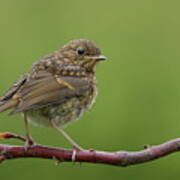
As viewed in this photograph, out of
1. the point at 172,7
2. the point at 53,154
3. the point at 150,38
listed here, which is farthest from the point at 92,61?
the point at 172,7

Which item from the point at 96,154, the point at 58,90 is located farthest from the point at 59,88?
the point at 96,154

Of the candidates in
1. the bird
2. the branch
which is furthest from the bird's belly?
the branch

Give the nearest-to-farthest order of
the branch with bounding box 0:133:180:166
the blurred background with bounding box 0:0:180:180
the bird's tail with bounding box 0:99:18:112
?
the branch with bounding box 0:133:180:166
the bird's tail with bounding box 0:99:18:112
the blurred background with bounding box 0:0:180:180

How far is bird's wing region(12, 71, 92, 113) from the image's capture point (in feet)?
14.4

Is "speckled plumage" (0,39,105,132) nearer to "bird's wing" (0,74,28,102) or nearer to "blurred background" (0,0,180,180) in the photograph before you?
"bird's wing" (0,74,28,102)

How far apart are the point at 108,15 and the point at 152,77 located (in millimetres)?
1438

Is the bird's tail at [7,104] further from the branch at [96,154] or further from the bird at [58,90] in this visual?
the branch at [96,154]

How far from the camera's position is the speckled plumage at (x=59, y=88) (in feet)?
14.5

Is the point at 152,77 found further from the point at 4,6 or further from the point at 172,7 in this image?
the point at 4,6

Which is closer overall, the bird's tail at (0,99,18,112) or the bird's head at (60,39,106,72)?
the bird's tail at (0,99,18,112)

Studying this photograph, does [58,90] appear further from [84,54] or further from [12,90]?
[84,54]

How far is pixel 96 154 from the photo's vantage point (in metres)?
3.72

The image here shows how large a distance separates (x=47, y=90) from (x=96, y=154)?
971 millimetres

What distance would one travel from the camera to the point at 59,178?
677 cm
